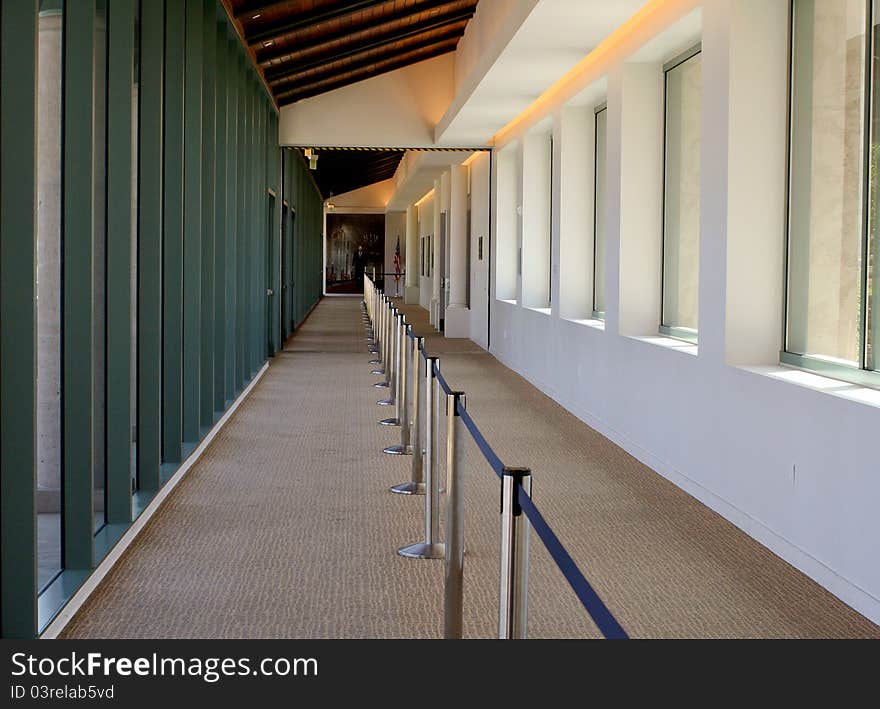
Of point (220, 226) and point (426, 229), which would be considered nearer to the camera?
point (220, 226)

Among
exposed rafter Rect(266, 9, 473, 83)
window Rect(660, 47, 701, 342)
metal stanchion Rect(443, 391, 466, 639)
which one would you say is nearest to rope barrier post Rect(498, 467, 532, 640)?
metal stanchion Rect(443, 391, 466, 639)

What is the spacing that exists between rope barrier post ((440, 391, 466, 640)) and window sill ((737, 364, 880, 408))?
5.29 ft

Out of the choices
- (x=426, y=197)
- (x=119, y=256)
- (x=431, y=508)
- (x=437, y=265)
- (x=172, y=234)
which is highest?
(x=426, y=197)

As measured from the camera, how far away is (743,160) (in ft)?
19.6

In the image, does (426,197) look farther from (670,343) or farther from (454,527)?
(454,527)

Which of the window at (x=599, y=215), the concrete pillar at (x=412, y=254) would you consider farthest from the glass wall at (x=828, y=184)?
the concrete pillar at (x=412, y=254)

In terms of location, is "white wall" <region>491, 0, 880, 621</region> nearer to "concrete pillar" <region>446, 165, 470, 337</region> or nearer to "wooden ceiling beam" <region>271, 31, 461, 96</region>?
"wooden ceiling beam" <region>271, 31, 461, 96</region>

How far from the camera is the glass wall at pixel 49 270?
588 centimetres

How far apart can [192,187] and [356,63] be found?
7.53m

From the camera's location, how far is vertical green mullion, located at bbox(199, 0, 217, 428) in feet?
25.9

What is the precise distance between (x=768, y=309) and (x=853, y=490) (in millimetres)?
1742

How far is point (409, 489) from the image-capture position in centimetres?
649

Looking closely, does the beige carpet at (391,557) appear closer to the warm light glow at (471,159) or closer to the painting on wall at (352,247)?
the warm light glow at (471,159)

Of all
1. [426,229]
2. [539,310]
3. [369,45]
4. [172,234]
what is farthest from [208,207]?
[426,229]
